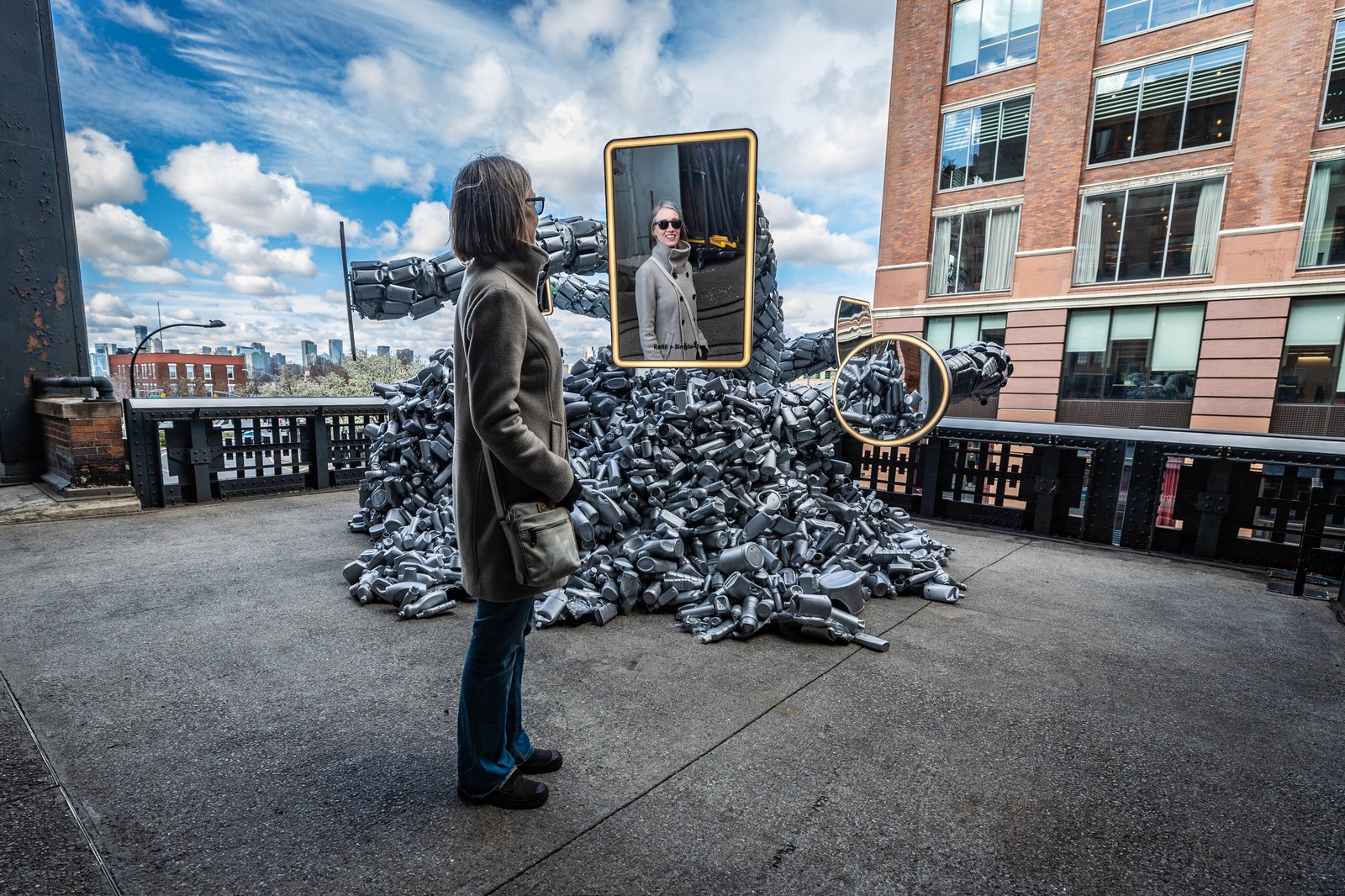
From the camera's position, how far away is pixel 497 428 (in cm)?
183

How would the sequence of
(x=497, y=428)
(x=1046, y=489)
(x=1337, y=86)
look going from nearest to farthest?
1. (x=497, y=428)
2. (x=1046, y=489)
3. (x=1337, y=86)

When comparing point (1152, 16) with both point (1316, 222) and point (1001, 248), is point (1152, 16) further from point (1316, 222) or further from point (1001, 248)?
point (1316, 222)

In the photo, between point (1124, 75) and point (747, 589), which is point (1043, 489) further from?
point (1124, 75)

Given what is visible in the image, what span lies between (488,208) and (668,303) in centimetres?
258

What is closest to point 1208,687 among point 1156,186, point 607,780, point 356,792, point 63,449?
point 607,780

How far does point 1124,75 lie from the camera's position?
Answer: 14.5 meters

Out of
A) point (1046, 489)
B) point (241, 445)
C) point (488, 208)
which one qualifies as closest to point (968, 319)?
point (1046, 489)

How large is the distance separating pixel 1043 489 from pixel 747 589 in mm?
4546

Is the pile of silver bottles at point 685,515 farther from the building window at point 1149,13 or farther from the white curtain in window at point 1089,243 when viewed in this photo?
the building window at point 1149,13

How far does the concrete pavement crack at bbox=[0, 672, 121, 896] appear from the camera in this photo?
70.9 inches

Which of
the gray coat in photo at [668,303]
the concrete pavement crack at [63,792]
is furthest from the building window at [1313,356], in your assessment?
the concrete pavement crack at [63,792]

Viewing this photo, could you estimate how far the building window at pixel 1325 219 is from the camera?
498 inches

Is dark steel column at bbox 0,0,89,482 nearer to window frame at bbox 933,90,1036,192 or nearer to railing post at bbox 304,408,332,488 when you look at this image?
railing post at bbox 304,408,332,488
